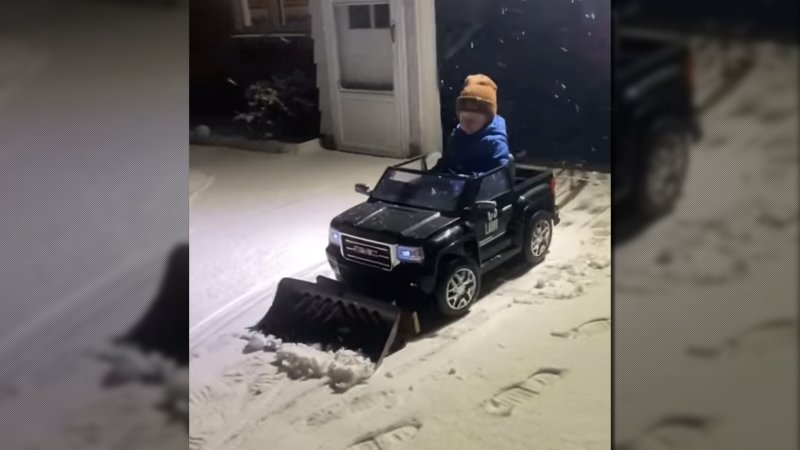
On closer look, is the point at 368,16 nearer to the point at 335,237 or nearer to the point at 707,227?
the point at 335,237

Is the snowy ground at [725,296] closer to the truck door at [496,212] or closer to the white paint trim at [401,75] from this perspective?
the truck door at [496,212]

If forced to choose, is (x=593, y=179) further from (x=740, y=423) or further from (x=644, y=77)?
(x=740, y=423)

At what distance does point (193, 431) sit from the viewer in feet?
2.52

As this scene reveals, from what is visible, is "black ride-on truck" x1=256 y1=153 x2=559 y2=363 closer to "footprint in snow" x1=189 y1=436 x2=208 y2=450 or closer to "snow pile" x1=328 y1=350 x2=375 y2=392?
"snow pile" x1=328 y1=350 x2=375 y2=392

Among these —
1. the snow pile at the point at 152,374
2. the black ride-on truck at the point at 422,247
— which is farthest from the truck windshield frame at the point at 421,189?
the snow pile at the point at 152,374

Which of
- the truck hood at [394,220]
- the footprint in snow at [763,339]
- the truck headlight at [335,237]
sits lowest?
the footprint in snow at [763,339]

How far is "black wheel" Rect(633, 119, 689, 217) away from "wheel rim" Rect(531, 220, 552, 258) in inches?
3.4

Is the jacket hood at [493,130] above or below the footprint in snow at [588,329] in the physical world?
above

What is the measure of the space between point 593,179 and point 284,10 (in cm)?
33

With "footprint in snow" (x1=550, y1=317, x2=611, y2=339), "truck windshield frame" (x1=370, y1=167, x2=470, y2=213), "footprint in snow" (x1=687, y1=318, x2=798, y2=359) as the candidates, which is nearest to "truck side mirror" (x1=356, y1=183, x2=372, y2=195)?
"truck windshield frame" (x1=370, y1=167, x2=470, y2=213)

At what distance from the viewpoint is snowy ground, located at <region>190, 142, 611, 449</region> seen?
0.71 metres

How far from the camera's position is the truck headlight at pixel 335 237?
0.73 metres

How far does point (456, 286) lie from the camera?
27.9 inches

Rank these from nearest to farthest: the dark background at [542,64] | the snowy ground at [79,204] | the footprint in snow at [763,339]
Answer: the dark background at [542,64] → the footprint in snow at [763,339] → the snowy ground at [79,204]
